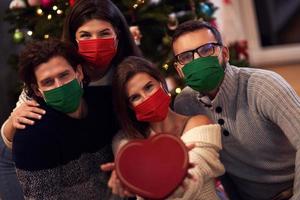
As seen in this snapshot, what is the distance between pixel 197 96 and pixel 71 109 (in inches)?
17.3

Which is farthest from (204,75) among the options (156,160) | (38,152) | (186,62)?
(38,152)

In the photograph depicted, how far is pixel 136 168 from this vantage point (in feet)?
3.32

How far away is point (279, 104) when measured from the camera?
4.23ft

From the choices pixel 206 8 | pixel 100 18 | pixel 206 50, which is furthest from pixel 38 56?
pixel 206 8

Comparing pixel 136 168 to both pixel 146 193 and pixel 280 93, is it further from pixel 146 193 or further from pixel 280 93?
pixel 280 93

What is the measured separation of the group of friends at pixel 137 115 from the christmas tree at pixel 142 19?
562 millimetres

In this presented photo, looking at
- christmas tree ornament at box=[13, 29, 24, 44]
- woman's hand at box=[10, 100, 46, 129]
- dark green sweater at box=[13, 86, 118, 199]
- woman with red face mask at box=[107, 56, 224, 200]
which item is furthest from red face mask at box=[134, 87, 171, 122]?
christmas tree ornament at box=[13, 29, 24, 44]

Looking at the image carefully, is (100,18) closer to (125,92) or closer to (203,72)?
(125,92)

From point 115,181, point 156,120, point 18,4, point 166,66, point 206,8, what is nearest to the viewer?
point 115,181

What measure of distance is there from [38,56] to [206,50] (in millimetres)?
529

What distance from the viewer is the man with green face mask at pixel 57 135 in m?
1.30

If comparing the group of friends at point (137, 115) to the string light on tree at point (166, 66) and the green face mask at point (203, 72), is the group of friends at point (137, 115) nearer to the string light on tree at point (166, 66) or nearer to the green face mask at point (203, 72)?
the green face mask at point (203, 72)

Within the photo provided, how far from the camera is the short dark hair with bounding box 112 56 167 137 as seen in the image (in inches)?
51.6

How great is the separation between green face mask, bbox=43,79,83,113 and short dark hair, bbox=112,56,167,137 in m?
0.12
